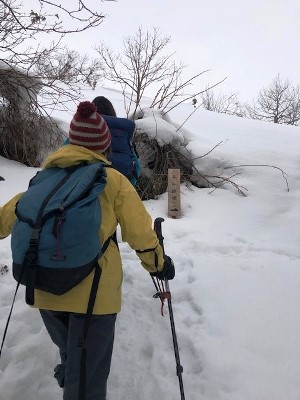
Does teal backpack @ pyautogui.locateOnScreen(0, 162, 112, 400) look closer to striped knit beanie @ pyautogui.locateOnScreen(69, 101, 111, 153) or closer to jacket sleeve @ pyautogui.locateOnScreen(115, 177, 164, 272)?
jacket sleeve @ pyautogui.locateOnScreen(115, 177, 164, 272)

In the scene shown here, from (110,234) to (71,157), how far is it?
435 millimetres

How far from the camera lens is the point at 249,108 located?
2998 centimetres

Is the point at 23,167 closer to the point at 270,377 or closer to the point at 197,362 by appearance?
the point at 197,362

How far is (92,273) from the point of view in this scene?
1.51 metres

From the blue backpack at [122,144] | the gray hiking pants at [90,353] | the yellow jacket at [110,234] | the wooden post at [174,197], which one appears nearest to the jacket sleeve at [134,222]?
the yellow jacket at [110,234]

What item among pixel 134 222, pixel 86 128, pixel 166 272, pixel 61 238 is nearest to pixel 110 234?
pixel 134 222

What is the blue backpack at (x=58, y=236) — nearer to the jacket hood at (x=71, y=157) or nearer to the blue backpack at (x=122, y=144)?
the jacket hood at (x=71, y=157)

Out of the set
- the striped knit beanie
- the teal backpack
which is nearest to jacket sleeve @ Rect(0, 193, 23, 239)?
the teal backpack

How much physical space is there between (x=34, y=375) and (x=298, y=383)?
Result: 182 cm

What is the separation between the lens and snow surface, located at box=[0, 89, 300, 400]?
2.18m

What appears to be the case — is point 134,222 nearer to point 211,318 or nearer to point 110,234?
point 110,234

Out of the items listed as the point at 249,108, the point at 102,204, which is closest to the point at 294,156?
the point at 102,204

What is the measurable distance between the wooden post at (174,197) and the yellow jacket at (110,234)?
300 centimetres

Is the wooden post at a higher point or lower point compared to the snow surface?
higher
